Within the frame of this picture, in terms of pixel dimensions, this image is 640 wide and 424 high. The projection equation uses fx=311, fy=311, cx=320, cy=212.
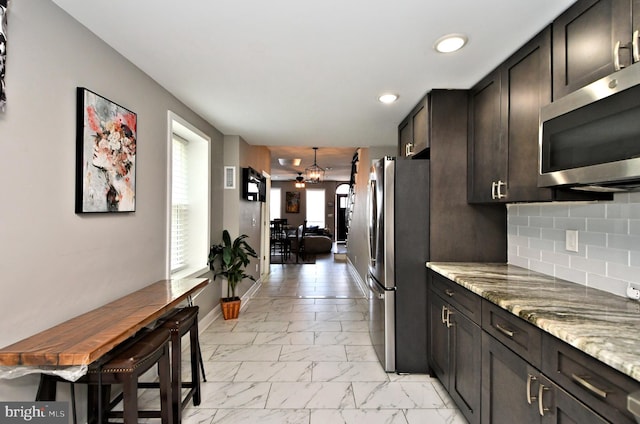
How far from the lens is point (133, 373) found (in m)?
1.42

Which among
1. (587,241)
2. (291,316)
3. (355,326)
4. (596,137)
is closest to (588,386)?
(596,137)

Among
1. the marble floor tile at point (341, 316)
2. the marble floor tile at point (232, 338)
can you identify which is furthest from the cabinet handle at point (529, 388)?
the marble floor tile at point (341, 316)

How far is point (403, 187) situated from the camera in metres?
2.64

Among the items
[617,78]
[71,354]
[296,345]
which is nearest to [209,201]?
[296,345]

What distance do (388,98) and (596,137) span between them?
1786 millimetres

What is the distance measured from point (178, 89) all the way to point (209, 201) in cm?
138

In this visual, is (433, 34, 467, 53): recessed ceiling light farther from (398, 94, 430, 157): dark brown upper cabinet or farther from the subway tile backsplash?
the subway tile backsplash

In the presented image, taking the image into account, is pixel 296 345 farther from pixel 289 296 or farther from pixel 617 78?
pixel 617 78

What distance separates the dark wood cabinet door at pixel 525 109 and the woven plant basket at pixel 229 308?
324cm

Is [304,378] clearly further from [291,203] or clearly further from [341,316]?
[291,203]

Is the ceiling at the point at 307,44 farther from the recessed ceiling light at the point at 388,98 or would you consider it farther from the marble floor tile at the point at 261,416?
the marble floor tile at the point at 261,416

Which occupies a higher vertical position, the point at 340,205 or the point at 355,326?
the point at 340,205

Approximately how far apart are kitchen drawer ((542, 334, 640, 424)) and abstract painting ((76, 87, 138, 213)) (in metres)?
2.33

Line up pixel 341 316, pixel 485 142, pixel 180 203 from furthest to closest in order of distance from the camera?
pixel 341 316, pixel 180 203, pixel 485 142
